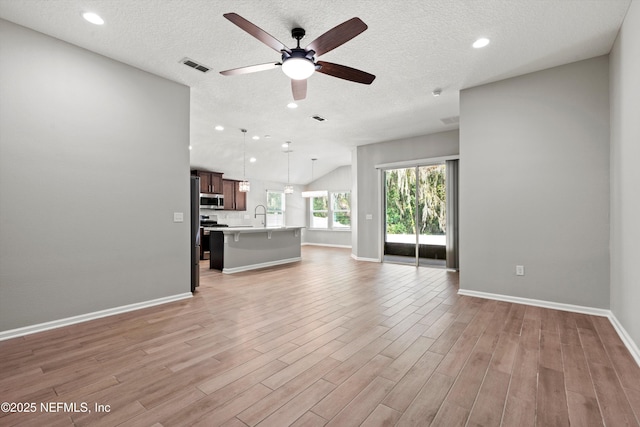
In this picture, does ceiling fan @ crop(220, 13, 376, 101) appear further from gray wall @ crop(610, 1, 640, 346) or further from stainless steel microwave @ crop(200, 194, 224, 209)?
stainless steel microwave @ crop(200, 194, 224, 209)

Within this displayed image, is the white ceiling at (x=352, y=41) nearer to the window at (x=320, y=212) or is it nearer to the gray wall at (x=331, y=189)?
the gray wall at (x=331, y=189)

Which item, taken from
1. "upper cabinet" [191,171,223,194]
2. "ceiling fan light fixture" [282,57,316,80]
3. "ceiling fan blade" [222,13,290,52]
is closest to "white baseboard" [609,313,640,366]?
"ceiling fan light fixture" [282,57,316,80]

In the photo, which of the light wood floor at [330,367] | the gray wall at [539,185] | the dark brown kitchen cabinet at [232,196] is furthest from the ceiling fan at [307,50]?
the dark brown kitchen cabinet at [232,196]

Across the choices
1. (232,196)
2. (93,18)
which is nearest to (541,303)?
(93,18)

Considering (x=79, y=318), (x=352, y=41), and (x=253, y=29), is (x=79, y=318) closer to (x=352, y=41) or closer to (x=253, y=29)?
(x=253, y=29)

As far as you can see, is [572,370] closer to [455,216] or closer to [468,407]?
[468,407]

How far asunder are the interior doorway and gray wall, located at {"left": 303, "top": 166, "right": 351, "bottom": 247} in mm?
3045

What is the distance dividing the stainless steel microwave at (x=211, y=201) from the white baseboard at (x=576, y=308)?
6580 millimetres

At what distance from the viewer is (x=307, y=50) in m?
2.55

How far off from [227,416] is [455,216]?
568cm

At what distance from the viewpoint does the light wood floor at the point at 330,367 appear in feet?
5.51

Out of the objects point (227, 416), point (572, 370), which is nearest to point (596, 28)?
point (572, 370)

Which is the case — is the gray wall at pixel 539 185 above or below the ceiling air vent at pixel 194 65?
below

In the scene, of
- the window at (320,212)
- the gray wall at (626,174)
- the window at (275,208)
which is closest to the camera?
the gray wall at (626,174)
